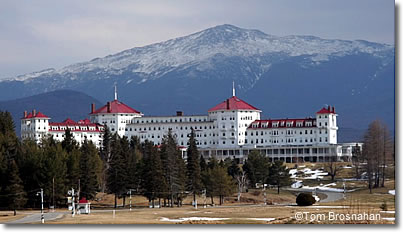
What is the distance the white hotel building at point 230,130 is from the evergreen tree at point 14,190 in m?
75.8

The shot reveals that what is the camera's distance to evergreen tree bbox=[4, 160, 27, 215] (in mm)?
64181

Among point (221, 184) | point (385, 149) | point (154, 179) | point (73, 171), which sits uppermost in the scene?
point (385, 149)

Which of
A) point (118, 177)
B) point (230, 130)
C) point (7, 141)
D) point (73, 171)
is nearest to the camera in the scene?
point (73, 171)

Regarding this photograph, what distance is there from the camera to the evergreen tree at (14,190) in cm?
6418

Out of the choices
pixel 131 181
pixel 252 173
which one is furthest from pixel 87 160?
pixel 252 173

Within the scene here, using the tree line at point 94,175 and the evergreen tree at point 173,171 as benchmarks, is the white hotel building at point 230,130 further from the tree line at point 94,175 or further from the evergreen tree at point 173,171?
the evergreen tree at point 173,171

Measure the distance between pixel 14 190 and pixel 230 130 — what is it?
8962 cm

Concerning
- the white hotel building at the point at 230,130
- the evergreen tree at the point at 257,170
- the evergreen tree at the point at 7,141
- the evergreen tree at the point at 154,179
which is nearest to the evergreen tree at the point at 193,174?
the evergreen tree at the point at 154,179

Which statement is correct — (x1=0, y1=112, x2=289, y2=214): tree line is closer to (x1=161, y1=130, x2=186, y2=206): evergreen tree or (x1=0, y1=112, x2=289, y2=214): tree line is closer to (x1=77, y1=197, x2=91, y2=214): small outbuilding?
Answer: (x1=161, y1=130, x2=186, y2=206): evergreen tree

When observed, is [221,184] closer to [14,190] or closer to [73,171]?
[73,171]

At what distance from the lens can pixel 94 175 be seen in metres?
75.6

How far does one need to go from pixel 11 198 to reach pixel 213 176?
2338cm

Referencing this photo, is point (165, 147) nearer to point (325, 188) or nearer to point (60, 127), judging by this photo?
point (325, 188)

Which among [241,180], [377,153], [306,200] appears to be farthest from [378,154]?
[306,200]
